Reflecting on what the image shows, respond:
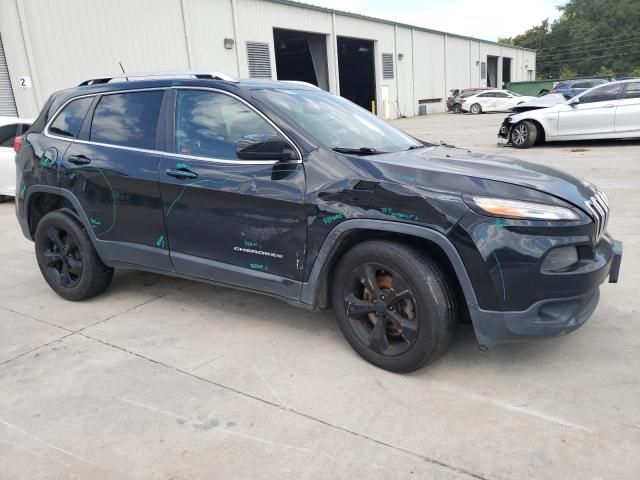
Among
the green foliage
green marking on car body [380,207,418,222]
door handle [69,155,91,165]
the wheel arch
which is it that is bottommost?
the wheel arch

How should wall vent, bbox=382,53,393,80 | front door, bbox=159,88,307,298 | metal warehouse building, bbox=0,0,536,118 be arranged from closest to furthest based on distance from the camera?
front door, bbox=159,88,307,298
metal warehouse building, bbox=0,0,536,118
wall vent, bbox=382,53,393,80

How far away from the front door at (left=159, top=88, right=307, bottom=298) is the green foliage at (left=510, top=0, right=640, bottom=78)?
285ft

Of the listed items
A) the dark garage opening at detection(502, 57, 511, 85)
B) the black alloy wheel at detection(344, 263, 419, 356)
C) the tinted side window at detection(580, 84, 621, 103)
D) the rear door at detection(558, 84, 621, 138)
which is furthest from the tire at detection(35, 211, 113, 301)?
the dark garage opening at detection(502, 57, 511, 85)

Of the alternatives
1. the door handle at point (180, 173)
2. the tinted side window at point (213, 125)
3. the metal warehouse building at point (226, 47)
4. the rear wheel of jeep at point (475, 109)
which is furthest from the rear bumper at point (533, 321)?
the rear wheel of jeep at point (475, 109)

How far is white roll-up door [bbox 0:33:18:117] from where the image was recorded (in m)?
13.8

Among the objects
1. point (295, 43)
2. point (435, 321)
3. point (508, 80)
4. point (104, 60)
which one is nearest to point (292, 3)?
point (295, 43)

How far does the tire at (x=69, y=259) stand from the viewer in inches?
168

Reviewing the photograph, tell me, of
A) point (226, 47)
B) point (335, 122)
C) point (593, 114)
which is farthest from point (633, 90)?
point (226, 47)

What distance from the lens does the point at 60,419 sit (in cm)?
279

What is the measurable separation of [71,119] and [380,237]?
2864 mm

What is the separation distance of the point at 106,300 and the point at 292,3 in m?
22.7

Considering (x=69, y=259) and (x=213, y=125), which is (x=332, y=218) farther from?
(x=69, y=259)

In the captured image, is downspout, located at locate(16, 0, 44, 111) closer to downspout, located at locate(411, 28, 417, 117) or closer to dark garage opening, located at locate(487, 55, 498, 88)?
downspout, located at locate(411, 28, 417, 117)

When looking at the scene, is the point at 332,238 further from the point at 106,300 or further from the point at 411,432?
the point at 106,300
